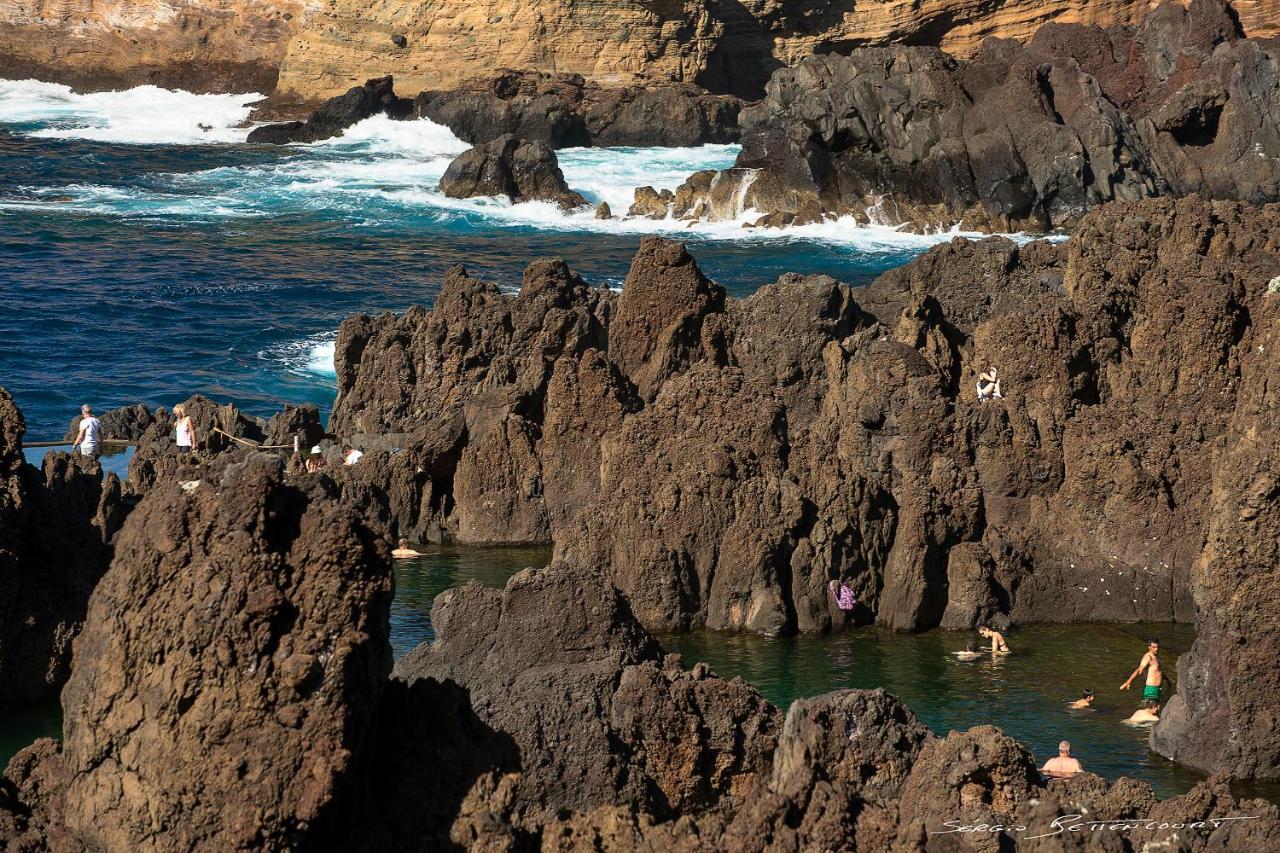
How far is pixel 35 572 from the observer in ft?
64.1

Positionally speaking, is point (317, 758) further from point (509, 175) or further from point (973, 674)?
point (509, 175)

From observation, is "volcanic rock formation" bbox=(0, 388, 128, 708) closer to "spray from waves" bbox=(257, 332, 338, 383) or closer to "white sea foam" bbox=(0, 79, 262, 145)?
"spray from waves" bbox=(257, 332, 338, 383)

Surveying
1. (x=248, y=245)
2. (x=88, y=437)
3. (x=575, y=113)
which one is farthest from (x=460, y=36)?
(x=88, y=437)

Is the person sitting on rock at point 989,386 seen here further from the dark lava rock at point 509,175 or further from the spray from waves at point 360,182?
the dark lava rock at point 509,175

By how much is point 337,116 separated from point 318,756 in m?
82.4

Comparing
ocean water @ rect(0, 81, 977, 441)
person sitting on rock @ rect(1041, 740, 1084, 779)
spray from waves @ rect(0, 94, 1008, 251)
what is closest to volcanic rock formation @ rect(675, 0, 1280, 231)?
spray from waves @ rect(0, 94, 1008, 251)

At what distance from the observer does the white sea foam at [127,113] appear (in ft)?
304

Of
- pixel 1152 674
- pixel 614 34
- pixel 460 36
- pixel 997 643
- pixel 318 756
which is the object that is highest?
pixel 614 34

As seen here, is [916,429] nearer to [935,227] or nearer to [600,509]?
[600,509]

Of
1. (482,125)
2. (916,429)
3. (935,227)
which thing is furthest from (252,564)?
(482,125)

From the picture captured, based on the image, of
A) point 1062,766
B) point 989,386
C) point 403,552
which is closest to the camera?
point 1062,766

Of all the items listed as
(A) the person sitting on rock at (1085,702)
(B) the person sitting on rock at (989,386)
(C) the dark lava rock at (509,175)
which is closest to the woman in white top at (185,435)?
(B) the person sitting on rock at (989,386)

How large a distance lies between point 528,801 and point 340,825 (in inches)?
67.9

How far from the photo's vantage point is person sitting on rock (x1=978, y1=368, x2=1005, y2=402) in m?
28.7
